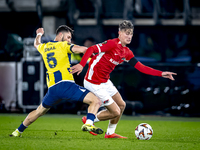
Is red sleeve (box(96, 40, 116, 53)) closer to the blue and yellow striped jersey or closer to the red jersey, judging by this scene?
the red jersey

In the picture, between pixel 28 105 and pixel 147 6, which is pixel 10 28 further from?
pixel 147 6

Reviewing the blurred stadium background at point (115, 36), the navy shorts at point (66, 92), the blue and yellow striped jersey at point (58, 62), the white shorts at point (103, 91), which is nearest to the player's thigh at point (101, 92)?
the white shorts at point (103, 91)

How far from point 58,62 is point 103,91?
95 centimetres

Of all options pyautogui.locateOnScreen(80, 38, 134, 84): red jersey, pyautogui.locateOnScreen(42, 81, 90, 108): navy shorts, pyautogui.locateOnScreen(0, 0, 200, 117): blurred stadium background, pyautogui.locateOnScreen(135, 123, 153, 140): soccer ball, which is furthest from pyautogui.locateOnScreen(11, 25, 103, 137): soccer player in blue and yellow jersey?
pyautogui.locateOnScreen(0, 0, 200, 117): blurred stadium background

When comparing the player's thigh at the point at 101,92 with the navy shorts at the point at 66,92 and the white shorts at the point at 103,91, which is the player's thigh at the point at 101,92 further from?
the navy shorts at the point at 66,92

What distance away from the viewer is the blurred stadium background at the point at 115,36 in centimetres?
1527

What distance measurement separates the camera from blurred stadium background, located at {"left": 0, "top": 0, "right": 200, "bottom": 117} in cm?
A: 1527

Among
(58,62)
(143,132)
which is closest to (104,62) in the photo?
(58,62)

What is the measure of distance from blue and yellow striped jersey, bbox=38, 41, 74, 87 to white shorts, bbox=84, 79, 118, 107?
594 mm

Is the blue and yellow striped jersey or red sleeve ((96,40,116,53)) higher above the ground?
red sleeve ((96,40,116,53))

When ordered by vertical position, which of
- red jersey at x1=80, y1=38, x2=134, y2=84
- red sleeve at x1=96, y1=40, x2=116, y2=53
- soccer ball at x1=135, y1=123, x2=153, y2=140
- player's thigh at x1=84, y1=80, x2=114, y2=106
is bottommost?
soccer ball at x1=135, y1=123, x2=153, y2=140

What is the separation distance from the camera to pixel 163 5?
16125 millimetres

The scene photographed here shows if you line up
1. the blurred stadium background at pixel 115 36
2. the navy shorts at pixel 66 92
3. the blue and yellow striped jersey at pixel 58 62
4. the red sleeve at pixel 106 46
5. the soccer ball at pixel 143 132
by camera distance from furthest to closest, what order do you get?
1. the blurred stadium background at pixel 115 36
2. the soccer ball at pixel 143 132
3. the red sleeve at pixel 106 46
4. the blue and yellow striped jersey at pixel 58 62
5. the navy shorts at pixel 66 92

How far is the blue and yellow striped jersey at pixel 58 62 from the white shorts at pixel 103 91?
0.59 meters
